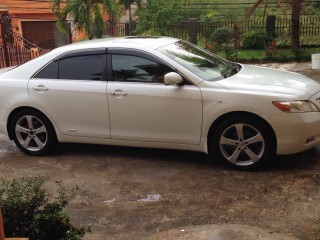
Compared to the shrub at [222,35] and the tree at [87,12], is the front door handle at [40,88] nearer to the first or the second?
the tree at [87,12]

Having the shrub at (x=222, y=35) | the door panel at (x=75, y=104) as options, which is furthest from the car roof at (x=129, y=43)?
the shrub at (x=222, y=35)

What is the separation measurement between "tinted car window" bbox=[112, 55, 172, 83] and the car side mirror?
0.21 m

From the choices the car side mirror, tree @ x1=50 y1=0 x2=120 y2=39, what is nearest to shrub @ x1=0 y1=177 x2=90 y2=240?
the car side mirror

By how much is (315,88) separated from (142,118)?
2.10 m

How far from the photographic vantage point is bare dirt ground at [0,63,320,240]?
3.86 meters

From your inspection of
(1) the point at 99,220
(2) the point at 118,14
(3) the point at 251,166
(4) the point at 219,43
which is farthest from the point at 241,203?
(4) the point at 219,43

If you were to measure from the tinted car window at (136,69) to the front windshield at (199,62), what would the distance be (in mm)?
232

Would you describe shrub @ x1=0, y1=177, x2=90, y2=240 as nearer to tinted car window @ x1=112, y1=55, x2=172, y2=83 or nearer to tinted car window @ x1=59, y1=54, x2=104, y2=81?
tinted car window @ x1=112, y1=55, x2=172, y2=83

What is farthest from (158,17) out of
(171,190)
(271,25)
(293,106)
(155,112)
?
(171,190)

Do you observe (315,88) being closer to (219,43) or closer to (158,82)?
(158,82)

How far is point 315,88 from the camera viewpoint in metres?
5.05

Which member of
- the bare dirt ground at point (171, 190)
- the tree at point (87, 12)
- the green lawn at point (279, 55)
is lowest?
the bare dirt ground at point (171, 190)

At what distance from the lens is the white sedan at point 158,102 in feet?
15.4

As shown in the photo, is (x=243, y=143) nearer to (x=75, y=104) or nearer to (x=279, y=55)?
(x=75, y=104)
